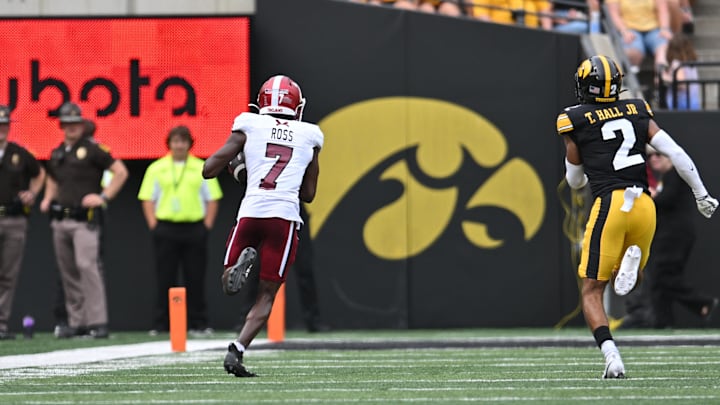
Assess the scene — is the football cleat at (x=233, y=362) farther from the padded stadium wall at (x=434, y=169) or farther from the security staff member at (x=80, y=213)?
the padded stadium wall at (x=434, y=169)

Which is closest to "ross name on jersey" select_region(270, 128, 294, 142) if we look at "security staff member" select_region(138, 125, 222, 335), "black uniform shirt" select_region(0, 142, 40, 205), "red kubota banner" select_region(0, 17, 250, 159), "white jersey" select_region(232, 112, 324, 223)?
"white jersey" select_region(232, 112, 324, 223)

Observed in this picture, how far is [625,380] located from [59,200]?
8.08 m

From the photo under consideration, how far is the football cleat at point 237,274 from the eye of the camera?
9.08 meters

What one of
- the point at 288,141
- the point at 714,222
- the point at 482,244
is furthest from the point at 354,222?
the point at 288,141

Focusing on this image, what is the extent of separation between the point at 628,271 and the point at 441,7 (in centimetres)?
945

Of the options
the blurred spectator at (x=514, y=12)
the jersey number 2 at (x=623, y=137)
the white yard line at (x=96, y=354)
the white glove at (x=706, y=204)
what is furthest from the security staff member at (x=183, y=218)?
the white glove at (x=706, y=204)

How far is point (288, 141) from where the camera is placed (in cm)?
952

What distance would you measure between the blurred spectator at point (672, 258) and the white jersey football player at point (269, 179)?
7.37m

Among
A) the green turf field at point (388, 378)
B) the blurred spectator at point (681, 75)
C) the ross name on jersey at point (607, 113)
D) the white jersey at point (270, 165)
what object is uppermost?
the blurred spectator at point (681, 75)

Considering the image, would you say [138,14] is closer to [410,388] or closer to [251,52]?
[251,52]

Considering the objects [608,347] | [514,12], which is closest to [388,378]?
[608,347]

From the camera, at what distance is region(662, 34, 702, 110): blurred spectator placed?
678 inches

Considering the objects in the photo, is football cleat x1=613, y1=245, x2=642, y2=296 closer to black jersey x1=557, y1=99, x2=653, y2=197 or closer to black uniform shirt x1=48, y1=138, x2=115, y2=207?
black jersey x1=557, y1=99, x2=653, y2=197

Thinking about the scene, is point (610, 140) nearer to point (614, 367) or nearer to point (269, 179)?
point (614, 367)
